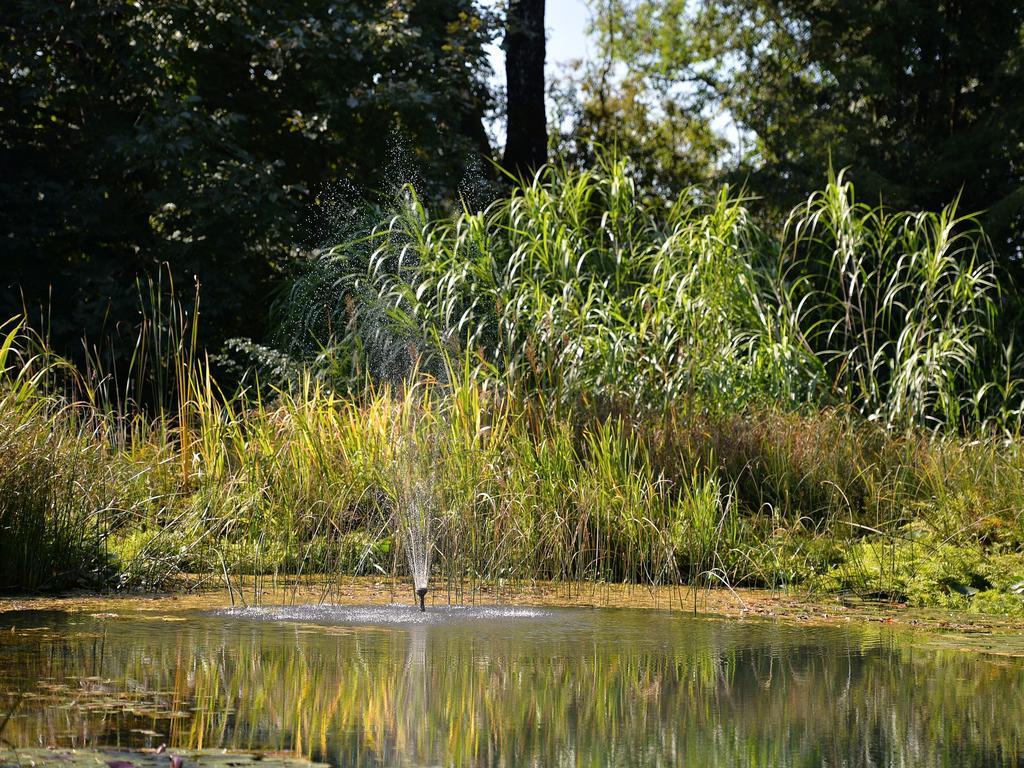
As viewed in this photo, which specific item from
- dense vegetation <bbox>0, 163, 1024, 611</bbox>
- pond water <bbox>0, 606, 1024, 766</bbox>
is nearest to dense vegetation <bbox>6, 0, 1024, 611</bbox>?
dense vegetation <bbox>0, 163, 1024, 611</bbox>

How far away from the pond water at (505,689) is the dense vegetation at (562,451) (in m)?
1.16

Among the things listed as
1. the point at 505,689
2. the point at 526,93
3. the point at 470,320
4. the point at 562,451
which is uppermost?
the point at 526,93

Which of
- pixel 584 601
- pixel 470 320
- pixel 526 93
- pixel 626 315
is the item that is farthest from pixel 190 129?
pixel 584 601

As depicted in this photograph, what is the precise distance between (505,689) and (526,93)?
12.4 metres

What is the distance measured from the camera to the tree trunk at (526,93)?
15.9 meters

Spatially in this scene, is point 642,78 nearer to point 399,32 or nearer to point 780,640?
point 399,32

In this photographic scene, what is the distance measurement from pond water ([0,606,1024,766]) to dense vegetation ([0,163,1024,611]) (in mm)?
1157

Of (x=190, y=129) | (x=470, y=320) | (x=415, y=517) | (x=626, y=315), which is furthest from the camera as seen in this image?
(x=190, y=129)

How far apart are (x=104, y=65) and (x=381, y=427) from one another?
748 centimetres

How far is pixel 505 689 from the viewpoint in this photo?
4.36m

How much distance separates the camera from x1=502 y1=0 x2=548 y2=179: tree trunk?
15.9 m

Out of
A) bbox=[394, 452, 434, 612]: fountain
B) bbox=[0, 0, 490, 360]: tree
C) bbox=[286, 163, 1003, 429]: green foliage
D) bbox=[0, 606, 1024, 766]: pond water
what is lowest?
bbox=[0, 606, 1024, 766]: pond water

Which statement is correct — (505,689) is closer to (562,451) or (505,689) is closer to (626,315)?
(562,451)

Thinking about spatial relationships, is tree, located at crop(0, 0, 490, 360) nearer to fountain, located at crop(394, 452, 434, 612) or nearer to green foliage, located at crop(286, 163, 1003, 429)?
green foliage, located at crop(286, 163, 1003, 429)
